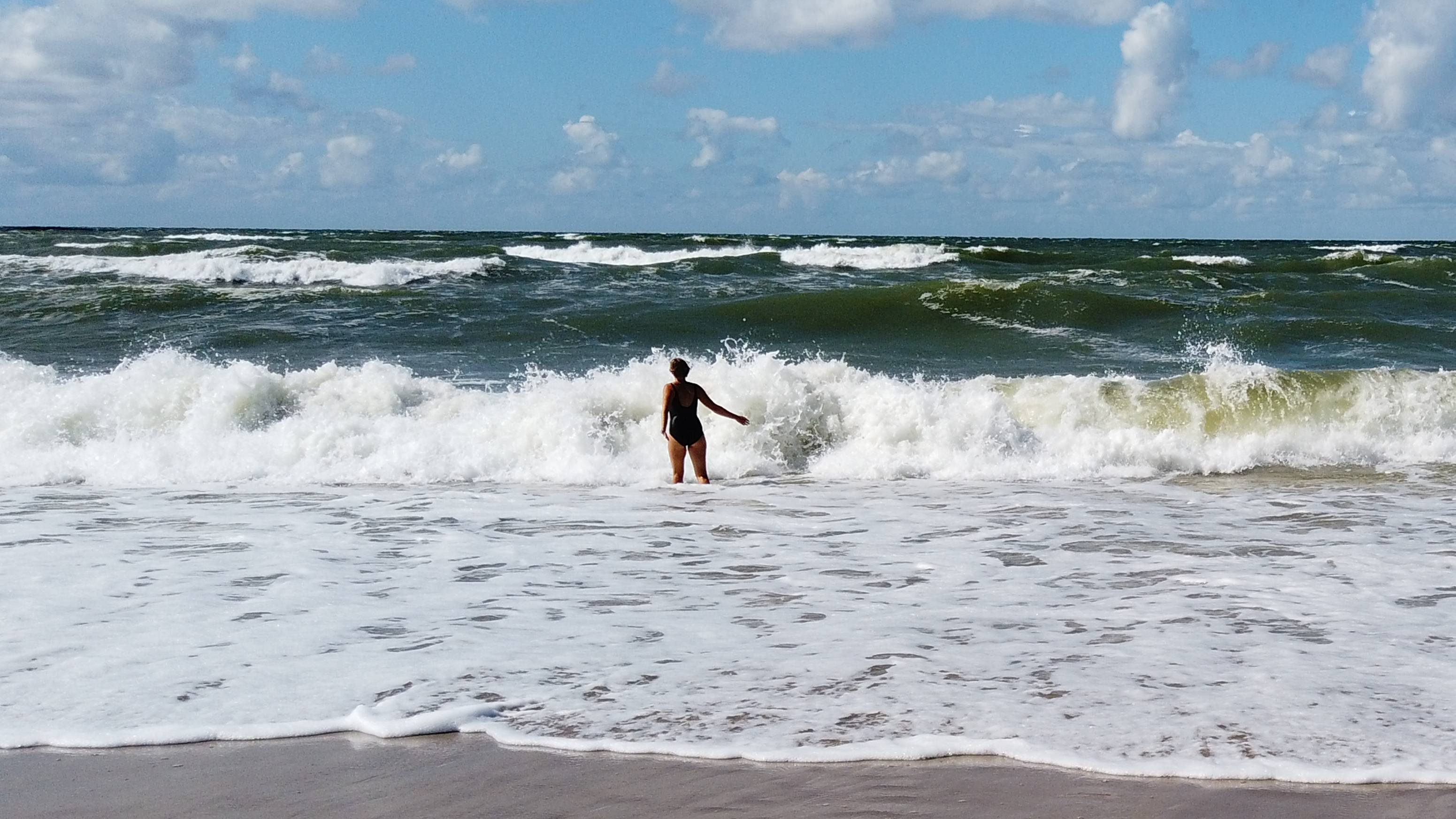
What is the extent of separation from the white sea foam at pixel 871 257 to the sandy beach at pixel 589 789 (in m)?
32.8

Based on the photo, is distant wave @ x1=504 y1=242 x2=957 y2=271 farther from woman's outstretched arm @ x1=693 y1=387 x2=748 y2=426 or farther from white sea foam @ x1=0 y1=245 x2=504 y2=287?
woman's outstretched arm @ x1=693 y1=387 x2=748 y2=426

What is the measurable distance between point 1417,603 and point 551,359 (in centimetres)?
1273

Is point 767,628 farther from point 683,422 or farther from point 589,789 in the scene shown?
point 683,422

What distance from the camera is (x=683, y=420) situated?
10461mm

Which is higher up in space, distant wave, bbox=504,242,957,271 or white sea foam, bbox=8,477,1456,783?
distant wave, bbox=504,242,957,271

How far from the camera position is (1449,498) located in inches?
364

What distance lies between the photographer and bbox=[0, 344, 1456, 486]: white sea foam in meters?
10.8

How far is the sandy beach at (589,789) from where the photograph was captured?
3.59 m

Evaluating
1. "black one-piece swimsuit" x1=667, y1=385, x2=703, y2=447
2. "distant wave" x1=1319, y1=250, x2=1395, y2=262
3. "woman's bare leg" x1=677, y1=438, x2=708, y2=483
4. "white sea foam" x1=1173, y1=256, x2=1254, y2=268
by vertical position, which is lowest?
"woman's bare leg" x1=677, y1=438, x2=708, y2=483

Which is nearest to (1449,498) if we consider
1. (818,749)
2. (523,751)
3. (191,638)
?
(818,749)

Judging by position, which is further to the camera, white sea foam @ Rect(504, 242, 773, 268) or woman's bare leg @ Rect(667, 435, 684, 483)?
white sea foam @ Rect(504, 242, 773, 268)

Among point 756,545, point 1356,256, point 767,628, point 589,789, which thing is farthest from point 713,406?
point 1356,256

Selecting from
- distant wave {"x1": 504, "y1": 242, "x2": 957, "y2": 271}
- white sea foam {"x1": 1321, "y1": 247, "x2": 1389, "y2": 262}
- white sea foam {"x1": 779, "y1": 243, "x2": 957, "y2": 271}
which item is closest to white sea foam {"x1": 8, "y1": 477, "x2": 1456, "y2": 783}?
distant wave {"x1": 504, "y1": 242, "x2": 957, "y2": 271}

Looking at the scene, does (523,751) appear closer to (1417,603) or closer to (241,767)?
(241,767)
